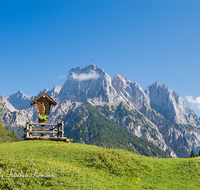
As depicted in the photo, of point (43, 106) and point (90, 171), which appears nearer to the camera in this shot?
point (90, 171)

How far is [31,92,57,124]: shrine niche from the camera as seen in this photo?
31641 millimetres

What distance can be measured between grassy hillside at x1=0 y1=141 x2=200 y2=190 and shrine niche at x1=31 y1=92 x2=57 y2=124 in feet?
29.1

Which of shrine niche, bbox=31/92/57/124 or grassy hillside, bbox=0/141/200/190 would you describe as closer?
grassy hillside, bbox=0/141/200/190

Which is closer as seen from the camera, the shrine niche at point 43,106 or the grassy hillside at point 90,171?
the grassy hillside at point 90,171

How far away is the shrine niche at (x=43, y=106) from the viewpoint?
31641mm

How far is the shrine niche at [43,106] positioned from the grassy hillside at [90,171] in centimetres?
888

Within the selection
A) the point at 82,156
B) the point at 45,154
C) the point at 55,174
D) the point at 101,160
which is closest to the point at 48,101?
the point at 45,154

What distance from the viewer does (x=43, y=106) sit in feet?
105

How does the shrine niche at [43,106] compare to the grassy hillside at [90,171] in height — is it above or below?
above

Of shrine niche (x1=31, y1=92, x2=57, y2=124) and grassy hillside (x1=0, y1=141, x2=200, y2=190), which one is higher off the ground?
shrine niche (x1=31, y1=92, x2=57, y2=124)

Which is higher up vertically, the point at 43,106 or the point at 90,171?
the point at 43,106

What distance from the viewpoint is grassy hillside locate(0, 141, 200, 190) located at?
12.7 metres

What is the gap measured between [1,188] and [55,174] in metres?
3.85

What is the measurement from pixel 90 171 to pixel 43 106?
18817 mm
